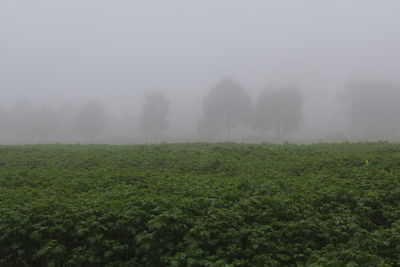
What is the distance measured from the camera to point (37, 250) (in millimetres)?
7047

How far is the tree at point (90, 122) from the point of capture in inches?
2781

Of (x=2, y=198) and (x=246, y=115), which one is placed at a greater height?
(x=246, y=115)

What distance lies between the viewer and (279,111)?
62156 mm

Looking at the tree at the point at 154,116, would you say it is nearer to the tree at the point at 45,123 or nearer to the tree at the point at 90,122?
the tree at the point at 90,122

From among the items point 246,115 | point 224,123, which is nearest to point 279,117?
point 246,115

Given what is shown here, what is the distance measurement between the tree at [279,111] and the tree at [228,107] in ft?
7.49

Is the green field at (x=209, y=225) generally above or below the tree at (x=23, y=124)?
below

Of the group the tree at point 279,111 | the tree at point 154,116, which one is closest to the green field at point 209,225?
the tree at point 279,111

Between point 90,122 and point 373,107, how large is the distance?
5415 centimetres

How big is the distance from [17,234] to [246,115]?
191ft

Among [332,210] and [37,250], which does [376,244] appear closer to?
[332,210]

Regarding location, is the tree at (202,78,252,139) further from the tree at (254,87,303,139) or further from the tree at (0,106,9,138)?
the tree at (0,106,9,138)

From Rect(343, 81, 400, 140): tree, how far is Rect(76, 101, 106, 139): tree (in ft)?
160

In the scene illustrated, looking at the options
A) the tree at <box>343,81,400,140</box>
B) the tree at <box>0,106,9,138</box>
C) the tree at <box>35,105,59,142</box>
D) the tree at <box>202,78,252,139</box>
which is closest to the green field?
the tree at <box>202,78,252,139</box>
